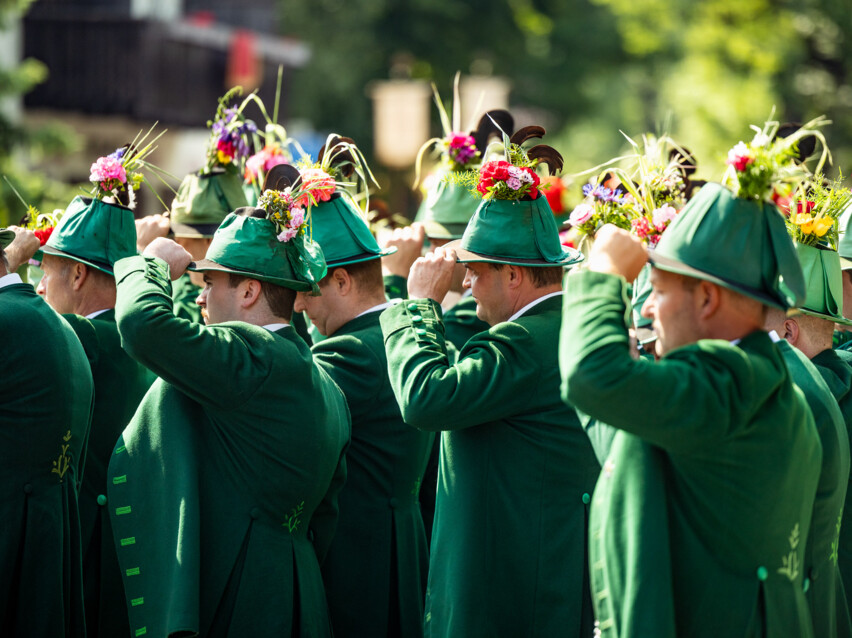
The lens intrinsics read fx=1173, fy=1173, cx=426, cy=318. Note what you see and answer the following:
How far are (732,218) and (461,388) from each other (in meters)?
1.17

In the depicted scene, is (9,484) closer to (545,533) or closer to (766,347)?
(545,533)

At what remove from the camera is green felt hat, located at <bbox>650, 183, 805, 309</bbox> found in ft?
10.3

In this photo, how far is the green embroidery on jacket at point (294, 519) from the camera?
411 cm

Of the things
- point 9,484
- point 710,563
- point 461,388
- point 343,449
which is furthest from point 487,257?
point 9,484

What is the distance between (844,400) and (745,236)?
173cm

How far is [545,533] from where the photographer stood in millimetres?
4223

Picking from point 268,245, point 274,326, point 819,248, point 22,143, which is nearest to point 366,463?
point 274,326

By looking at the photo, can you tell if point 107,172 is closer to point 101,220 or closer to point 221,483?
point 101,220

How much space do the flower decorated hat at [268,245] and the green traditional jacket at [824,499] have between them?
5.53ft

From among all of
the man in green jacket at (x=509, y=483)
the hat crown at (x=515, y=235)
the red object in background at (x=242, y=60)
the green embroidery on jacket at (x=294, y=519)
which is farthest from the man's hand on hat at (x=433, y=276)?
the red object in background at (x=242, y=60)

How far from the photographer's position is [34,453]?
4.42 metres

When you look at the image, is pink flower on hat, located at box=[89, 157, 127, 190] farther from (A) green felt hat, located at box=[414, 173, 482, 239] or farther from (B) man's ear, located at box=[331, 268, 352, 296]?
(A) green felt hat, located at box=[414, 173, 482, 239]

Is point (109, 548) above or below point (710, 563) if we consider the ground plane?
below

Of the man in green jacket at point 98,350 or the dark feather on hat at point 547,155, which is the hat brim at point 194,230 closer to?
the man in green jacket at point 98,350
